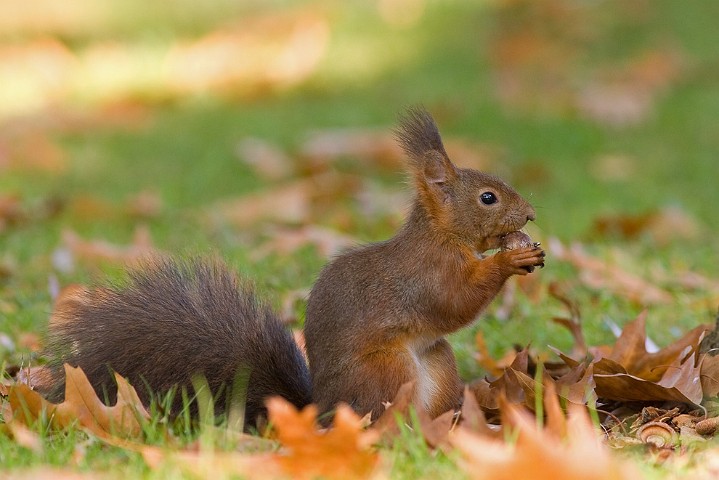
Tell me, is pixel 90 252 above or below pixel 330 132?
below

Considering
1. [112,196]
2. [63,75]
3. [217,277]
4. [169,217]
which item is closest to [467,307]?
[217,277]

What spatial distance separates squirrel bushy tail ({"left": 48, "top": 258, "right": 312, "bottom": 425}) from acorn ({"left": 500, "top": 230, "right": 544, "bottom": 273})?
2.00 ft

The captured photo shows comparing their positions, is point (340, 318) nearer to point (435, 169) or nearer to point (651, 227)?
point (435, 169)

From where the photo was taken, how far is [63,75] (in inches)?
347

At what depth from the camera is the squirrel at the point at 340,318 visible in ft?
9.25

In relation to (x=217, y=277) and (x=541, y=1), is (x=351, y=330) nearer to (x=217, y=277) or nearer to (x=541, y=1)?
(x=217, y=277)

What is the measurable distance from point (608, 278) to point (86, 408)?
217cm

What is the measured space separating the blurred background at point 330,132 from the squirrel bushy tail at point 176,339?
429mm

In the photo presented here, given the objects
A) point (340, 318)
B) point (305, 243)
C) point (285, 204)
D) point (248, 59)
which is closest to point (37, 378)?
point (340, 318)

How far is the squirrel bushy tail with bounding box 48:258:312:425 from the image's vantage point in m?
2.81

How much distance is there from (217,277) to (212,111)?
5190 millimetres

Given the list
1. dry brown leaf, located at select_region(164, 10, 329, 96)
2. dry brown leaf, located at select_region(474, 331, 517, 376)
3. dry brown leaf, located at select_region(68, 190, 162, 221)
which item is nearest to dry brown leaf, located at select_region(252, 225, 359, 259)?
dry brown leaf, located at select_region(68, 190, 162, 221)

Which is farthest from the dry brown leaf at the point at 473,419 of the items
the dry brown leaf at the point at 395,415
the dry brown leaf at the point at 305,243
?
the dry brown leaf at the point at 305,243

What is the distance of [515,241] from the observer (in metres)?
3.04
